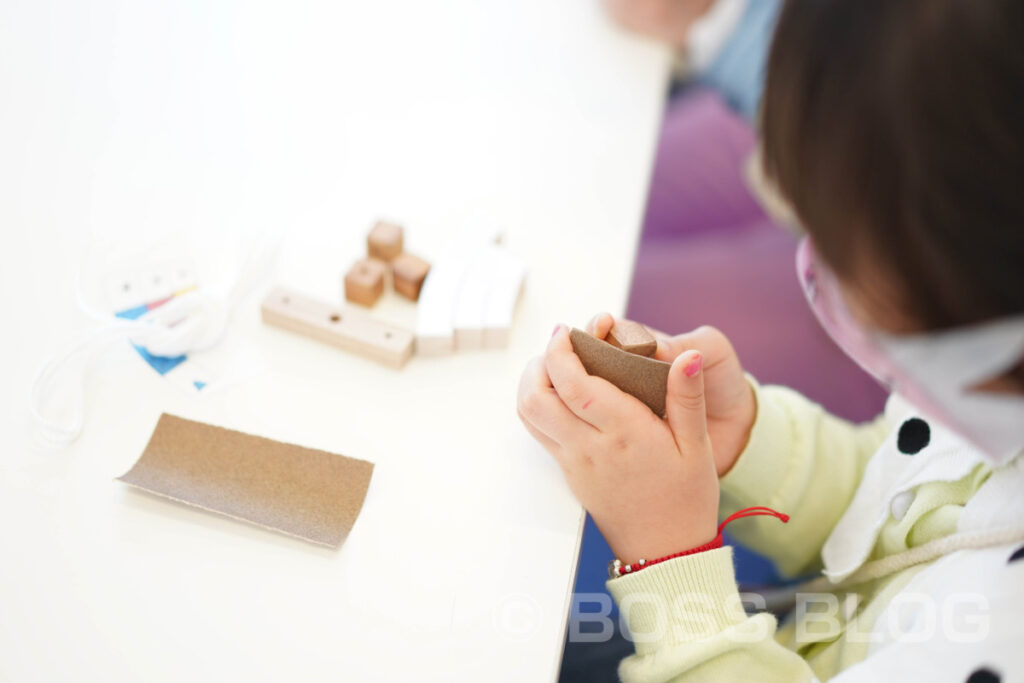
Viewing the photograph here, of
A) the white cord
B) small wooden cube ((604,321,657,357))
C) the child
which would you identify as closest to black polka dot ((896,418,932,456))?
the child

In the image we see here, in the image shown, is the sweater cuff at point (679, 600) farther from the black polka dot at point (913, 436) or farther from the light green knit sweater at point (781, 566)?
the black polka dot at point (913, 436)

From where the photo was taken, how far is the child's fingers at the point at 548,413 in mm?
517

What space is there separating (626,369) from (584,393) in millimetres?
32

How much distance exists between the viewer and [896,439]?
59 centimetres

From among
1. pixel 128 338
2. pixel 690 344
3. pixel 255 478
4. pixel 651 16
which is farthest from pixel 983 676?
pixel 651 16

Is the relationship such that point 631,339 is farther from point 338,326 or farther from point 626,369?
point 338,326

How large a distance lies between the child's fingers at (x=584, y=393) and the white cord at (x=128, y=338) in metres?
0.27

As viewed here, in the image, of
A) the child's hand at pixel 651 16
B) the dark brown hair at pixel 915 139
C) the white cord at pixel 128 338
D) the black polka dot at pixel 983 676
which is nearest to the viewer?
the dark brown hair at pixel 915 139

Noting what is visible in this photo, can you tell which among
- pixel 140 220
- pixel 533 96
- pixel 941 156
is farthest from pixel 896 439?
pixel 140 220

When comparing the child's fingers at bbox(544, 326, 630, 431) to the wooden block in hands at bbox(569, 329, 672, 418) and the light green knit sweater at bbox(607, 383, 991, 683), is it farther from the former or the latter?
the light green knit sweater at bbox(607, 383, 991, 683)

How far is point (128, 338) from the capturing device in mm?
574

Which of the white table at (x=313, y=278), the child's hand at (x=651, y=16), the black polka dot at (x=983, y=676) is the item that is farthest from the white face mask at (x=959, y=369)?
the child's hand at (x=651, y=16)

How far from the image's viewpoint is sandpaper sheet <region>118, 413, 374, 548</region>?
49 centimetres

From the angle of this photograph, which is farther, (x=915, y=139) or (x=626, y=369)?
(x=626, y=369)
